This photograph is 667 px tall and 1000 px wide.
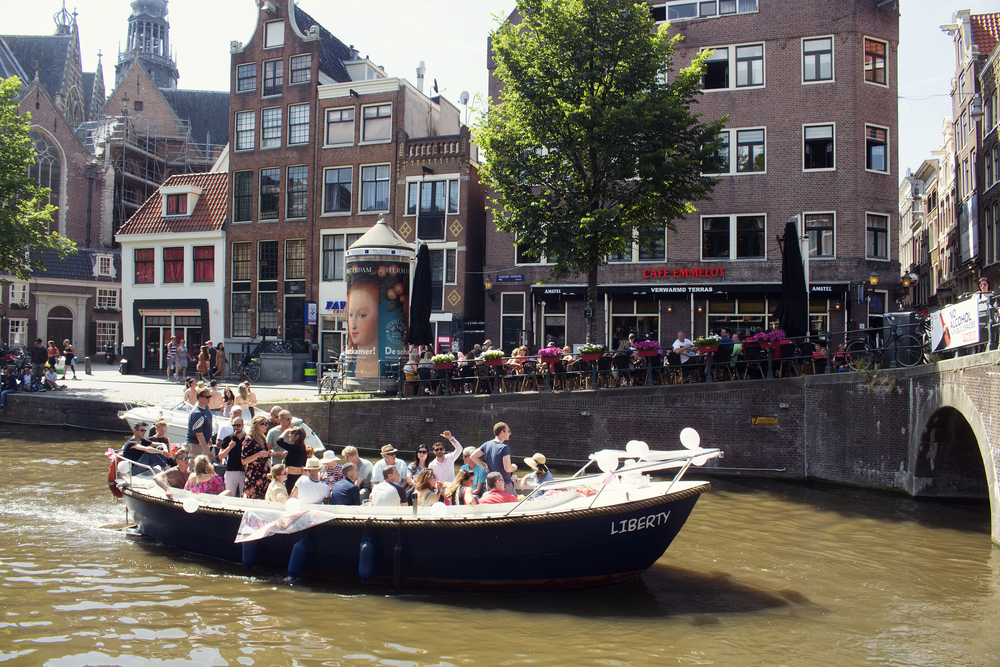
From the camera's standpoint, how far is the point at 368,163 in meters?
31.3

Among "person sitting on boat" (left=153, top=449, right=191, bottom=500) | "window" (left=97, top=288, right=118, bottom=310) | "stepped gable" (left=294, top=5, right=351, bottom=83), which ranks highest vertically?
"stepped gable" (left=294, top=5, right=351, bottom=83)

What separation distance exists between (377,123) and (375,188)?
2776mm

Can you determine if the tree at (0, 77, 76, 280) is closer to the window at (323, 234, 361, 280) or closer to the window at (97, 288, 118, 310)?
the window at (323, 234, 361, 280)

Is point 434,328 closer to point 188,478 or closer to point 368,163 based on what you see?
point 368,163

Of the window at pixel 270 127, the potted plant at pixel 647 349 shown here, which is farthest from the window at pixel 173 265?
the potted plant at pixel 647 349

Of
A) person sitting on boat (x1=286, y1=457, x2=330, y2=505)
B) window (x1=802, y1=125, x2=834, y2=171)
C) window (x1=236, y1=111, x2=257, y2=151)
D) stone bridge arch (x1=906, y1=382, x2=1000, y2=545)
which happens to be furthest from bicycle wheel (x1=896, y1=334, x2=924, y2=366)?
window (x1=236, y1=111, x2=257, y2=151)

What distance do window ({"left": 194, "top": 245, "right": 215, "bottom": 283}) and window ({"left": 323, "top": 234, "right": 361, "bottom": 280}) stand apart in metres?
5.93

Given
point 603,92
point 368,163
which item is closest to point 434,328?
point 368,163

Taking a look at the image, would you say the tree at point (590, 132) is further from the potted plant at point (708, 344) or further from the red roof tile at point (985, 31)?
the red roof tile at point (985, 31)

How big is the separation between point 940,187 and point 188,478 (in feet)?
157

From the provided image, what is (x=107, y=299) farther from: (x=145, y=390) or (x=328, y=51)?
(x=145, y=390)

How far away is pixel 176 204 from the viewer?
114 ft

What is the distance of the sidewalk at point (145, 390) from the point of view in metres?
23.3

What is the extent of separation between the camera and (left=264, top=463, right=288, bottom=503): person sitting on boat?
9.78m
